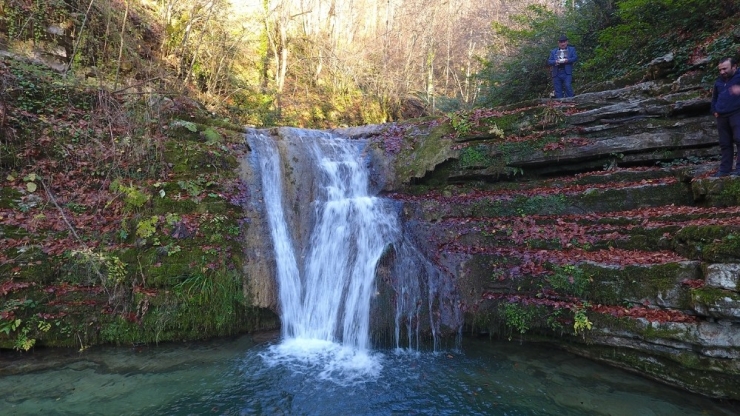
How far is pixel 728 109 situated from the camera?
16.7 ft

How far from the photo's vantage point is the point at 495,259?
6066 millimetres

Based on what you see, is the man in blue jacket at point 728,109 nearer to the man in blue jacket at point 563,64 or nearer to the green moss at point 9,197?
the man in blue jacket at point 563,64

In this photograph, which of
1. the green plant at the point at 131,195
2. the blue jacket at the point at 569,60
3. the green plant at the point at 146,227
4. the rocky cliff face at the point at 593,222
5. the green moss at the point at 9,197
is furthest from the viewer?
the blue jacket at the point at 569,60

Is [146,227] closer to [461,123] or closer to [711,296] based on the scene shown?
[461,123]

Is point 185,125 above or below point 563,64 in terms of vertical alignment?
below

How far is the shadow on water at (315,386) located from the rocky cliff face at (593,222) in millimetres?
473

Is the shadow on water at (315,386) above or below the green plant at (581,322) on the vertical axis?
below

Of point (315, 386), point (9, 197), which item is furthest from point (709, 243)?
point (9, 197)

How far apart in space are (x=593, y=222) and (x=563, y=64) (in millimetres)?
4713

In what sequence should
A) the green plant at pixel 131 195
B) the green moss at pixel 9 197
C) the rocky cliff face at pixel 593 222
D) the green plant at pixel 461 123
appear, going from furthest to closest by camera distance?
the green plant at pixel 461 123 → the green plant at pixel 131 195 → the green moss at pixel 9 197 → the rocky cliff face at pixel 593 222

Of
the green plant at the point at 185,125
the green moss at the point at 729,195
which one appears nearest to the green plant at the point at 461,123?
the green moss at the point at 729,195

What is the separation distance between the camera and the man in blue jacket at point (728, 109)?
4.99 meters

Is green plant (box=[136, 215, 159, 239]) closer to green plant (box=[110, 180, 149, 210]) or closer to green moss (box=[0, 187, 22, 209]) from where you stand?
green plant (box=[110, 180, 149, 210])

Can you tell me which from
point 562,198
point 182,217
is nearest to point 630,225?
point 562,198
